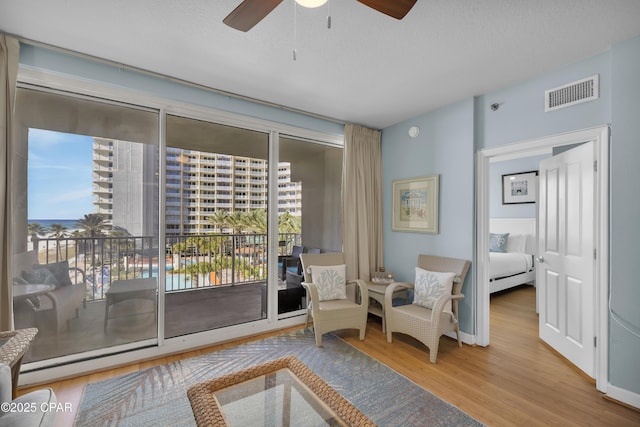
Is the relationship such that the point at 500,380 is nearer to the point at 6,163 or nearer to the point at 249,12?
the point at 249,12

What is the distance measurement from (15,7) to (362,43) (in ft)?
7.38

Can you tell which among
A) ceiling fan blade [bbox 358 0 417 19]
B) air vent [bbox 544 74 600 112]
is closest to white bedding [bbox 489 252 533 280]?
air vent [bbox 544 74 600 112]

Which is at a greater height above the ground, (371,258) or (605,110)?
(605,110)

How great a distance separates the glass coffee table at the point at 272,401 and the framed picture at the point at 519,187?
559 cm

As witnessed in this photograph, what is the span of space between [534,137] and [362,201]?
195 centimetres

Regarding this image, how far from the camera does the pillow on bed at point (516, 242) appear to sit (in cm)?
541

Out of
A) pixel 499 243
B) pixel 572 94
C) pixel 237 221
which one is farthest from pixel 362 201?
pixel 499 243

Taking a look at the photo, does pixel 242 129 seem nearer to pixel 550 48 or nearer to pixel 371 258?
pixel 371 258

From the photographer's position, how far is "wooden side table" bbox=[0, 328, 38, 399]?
141 cm

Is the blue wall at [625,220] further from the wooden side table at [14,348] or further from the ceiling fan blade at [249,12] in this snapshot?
the wooden side table at [14,348]

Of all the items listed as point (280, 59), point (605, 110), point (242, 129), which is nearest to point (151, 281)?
point (242, 129)

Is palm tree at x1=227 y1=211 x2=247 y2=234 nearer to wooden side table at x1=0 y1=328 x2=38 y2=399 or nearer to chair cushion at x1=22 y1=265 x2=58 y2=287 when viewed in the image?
chair cushion at x1=22 y1=265 x2=58 y2=287

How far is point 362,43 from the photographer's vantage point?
212 cm

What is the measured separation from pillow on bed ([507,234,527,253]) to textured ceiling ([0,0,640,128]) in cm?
376
